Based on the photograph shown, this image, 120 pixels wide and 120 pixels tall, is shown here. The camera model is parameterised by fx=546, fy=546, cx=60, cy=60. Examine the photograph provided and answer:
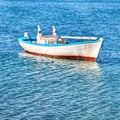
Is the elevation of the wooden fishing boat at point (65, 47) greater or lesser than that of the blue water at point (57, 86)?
greater

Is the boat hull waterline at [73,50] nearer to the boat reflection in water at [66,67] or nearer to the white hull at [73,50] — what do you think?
the white hull at [73,50]

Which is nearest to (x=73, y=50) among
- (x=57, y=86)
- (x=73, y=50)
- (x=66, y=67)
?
(x=73, y=50)

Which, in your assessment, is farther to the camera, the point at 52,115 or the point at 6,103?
the point at 6,103

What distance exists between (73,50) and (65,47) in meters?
1.04

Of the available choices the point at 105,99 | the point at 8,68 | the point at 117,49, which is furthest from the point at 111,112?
the point at 117,49

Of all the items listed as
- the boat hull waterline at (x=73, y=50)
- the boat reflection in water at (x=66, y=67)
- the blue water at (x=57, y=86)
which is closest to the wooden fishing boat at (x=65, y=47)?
the boat hull waterline at (x=73, y=50)

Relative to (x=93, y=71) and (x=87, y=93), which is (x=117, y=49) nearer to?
(x=93, y=71)

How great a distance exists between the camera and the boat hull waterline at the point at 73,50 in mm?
64625

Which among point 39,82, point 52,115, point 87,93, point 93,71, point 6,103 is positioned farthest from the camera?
point 93,71

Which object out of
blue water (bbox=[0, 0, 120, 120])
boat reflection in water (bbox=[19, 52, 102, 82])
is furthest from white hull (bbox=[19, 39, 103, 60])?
blue water (bbox=[0, 0, 120, 120])

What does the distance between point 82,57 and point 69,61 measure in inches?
72.3

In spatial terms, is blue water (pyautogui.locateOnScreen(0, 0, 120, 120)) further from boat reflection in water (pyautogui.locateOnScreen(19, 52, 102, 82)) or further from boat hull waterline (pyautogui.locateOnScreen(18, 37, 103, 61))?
boat hull waterline (pyautogui.locateOnScreen(18, 37, 103, 61))

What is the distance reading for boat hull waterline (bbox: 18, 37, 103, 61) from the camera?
64.6 meters

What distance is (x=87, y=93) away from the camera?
49.8 meters
